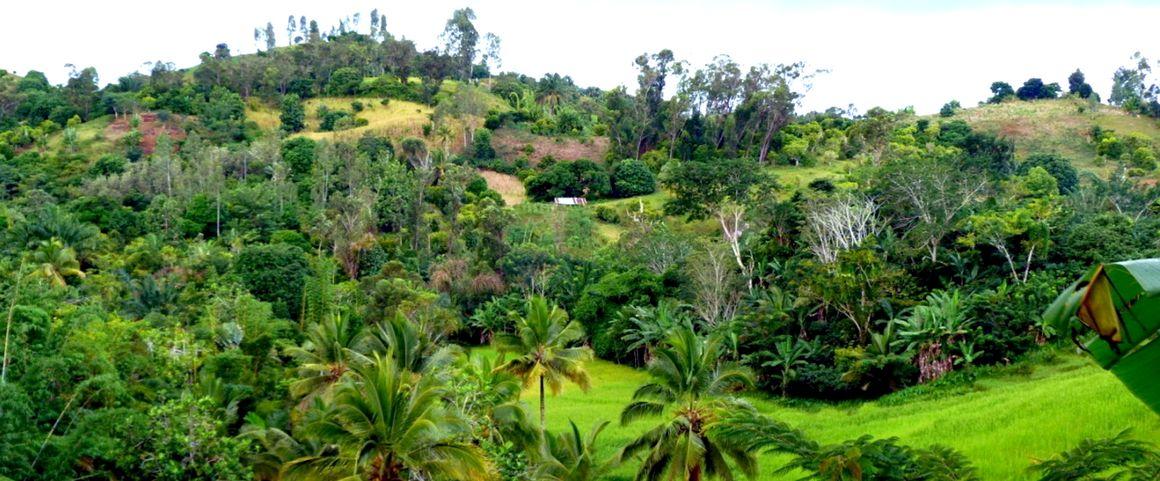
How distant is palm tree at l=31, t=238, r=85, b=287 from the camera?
116 ft

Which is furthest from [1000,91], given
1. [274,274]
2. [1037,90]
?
[274,274]

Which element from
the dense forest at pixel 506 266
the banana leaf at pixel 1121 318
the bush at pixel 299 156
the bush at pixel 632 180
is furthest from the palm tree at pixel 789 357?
the bush at pixel 299 156

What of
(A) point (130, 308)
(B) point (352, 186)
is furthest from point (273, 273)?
(B) point (352, 186)

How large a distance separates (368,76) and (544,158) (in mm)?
26262

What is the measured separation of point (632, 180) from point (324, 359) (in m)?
38.7

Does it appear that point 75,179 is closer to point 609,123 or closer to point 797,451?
point 609,123

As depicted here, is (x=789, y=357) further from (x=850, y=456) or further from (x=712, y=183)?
(x=850, y=456)

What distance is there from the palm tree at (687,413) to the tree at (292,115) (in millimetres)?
56789

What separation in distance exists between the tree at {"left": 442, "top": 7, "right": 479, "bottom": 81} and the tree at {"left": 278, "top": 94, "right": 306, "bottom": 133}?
1945 cm

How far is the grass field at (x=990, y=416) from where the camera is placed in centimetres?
1661

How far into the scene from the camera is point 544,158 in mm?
64562

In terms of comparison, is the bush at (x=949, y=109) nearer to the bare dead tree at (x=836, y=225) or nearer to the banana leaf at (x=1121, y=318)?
the bare dead tree at (x=836, y=225)

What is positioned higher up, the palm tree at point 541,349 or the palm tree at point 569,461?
the palm tree at point 541,349

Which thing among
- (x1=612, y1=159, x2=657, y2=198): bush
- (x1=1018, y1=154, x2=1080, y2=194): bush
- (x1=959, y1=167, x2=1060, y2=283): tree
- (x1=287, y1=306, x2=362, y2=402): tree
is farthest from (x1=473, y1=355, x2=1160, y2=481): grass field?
(x1=1018, y1=154, x2=1080, y2=194): bush
